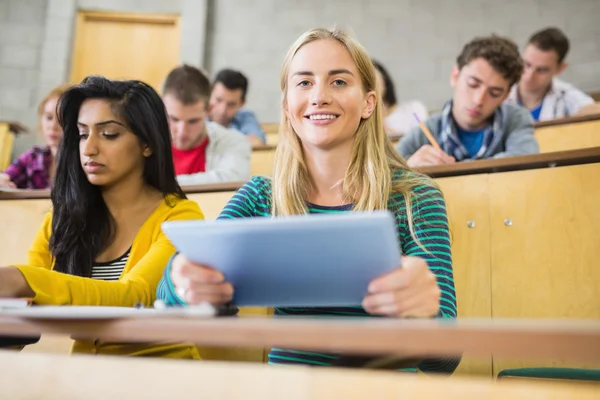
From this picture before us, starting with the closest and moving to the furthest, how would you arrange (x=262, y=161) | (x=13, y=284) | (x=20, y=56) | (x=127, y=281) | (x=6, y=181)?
(x=13, y=284) → (x=127, y=281) → (x=6, y=181) → (x=262, y=161) → (x=20, y=56)

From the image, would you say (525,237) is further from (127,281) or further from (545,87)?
(545,87)

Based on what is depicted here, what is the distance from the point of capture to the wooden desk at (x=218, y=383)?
1.16ft

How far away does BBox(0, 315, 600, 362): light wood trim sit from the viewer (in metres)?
0.36

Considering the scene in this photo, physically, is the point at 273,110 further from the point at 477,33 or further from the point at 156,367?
the point at 156,367

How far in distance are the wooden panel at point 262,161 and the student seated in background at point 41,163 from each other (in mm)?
660

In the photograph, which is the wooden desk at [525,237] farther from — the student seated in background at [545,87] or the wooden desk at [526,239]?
the student seated in background at [545,87]

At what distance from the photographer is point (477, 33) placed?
4.06 meters

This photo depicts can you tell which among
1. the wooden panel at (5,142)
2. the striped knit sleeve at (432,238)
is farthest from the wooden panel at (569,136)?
the wooden panel at (5,142)

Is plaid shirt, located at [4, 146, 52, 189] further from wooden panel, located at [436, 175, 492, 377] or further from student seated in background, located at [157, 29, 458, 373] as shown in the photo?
wooden panel, located at [436, 175, 492, 377]

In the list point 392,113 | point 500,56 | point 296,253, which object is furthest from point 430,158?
point 392,113

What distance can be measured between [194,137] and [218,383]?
71.1 inches

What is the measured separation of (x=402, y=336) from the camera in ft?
1.26

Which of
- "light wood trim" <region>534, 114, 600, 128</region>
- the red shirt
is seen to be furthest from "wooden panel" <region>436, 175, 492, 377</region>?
the red shirt

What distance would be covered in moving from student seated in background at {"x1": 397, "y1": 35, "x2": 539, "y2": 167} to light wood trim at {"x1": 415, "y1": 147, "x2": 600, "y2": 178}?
48 cm
